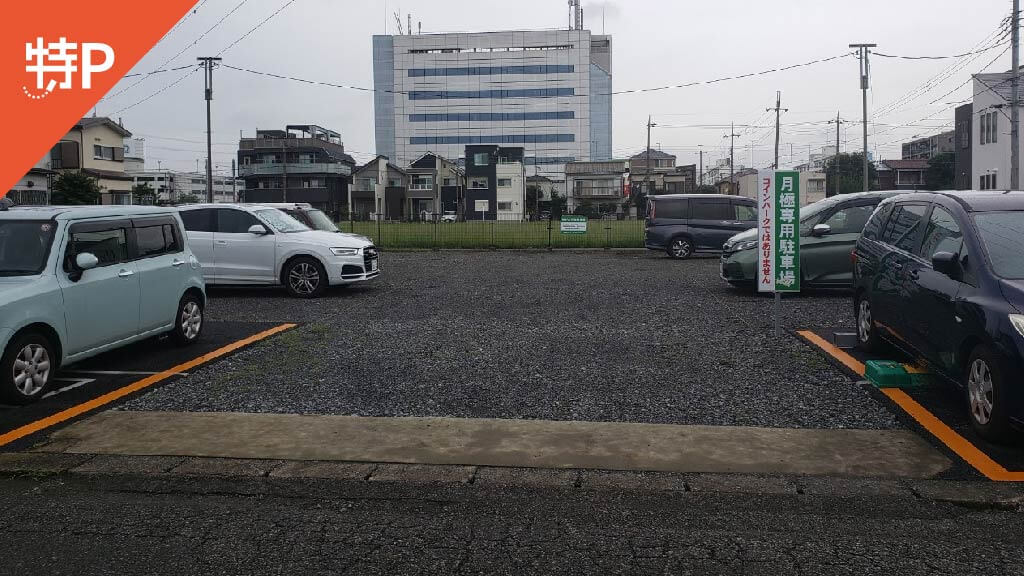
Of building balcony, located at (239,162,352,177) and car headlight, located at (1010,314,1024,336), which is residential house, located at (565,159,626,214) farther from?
car headlight, located at (1010,314,1024,336)

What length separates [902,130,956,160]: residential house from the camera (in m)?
81.7

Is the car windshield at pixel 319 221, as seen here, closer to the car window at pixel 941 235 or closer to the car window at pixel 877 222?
the car window at pixel 877 222

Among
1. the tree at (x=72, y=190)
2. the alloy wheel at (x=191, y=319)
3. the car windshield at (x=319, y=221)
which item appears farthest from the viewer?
the tree at (x=72, y=190)

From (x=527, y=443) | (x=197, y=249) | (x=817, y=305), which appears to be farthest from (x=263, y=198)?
(x=527, y=443)

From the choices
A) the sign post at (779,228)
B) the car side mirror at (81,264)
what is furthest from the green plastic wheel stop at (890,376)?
the car side mirror at (81,264)

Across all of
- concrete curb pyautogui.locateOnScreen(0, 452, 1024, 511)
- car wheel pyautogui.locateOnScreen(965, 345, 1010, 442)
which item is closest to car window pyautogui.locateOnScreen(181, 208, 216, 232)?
concrete curb pyautogui.locateOnScreen(0, 452, 1024, 511)

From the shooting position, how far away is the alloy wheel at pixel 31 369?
6203mm

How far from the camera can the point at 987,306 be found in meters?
5.16

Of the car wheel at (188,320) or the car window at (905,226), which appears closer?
the car window at (905,226)

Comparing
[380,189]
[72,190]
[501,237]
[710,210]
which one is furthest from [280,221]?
[380,189]

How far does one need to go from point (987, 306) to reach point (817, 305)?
7.15 metres

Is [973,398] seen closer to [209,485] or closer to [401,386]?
[401,386]

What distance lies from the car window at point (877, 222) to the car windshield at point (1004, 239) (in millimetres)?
1645

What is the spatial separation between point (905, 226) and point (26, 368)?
723cm
